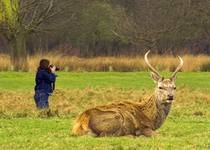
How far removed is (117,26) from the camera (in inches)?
2274

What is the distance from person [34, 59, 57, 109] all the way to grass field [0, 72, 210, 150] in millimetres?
433

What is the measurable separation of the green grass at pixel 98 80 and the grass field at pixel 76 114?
0.15 ft

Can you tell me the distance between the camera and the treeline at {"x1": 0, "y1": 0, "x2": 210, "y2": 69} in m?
48.3

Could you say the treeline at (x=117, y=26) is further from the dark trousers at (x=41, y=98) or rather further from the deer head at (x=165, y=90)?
the deer head at (x=165, y=90)

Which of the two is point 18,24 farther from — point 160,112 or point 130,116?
point 130,116

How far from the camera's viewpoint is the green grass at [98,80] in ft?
95.0

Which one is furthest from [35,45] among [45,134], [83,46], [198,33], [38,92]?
[45,134]

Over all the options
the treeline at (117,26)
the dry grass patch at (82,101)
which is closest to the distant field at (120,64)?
the treeline at (117,26)

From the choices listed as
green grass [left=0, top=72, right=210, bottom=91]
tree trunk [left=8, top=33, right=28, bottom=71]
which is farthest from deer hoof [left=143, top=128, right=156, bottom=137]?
tree trunk [left=8, top=33, right=28, bottom=71]

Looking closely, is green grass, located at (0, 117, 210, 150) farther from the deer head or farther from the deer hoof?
the deer head

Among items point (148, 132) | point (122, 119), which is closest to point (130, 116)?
point (122, 119)

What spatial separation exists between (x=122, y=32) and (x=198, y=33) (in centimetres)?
707

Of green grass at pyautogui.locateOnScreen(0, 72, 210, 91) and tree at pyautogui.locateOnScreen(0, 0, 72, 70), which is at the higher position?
tree at pyautogui.locateOnScreen(0, 0, 72, 70)

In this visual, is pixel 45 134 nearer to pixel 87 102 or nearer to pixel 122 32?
pixel 87 102
